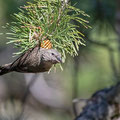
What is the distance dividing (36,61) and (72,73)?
1.24m

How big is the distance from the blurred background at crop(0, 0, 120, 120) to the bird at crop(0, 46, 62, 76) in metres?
0.28

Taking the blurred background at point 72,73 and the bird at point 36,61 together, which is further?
the blurred background at point 72,73

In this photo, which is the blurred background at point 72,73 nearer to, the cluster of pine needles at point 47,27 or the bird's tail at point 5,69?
the cluster of pine needles at point 47,27

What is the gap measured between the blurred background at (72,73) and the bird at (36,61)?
28cm

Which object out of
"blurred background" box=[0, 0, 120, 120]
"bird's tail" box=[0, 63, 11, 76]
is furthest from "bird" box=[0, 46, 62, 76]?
"blurred background" box=[0, 0, 120, 120]

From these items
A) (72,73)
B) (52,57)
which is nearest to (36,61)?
(52,57)

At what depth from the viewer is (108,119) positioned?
129 cm

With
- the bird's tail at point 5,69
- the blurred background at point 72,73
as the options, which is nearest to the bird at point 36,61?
the bird's tail at point 5,69

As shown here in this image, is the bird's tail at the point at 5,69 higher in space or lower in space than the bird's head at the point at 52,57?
lower

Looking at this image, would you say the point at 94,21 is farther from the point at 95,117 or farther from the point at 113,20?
the point at 95,117

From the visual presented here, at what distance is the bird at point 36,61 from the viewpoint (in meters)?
0.62

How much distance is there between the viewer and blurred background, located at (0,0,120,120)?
4.64 ft

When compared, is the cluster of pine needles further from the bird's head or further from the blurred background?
the blurred background

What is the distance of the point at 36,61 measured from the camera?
0.64 metres
